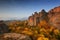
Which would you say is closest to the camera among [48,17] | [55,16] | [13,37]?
[13,37]

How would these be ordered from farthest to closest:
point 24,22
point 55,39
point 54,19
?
point 24,22
point 54,19
point 55,39

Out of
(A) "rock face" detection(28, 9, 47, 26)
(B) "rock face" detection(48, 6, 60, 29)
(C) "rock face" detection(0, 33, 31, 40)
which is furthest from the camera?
(A) "rock face" detection(28, 9, 47, 26)

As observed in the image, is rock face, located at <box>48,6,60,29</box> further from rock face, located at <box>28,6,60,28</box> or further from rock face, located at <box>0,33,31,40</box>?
rock face, located at <box>0,33,31,40</box>

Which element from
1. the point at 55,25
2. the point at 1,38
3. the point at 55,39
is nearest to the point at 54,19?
the point at 55,25

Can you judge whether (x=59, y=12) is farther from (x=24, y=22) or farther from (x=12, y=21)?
(x=12, y=21)

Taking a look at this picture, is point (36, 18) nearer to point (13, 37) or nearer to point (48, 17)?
point (48, 17)

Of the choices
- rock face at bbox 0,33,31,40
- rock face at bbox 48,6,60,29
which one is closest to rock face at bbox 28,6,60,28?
rock face at bbox 48,6,60,29

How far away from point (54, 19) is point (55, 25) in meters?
0.14

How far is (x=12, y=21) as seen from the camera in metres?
2.88

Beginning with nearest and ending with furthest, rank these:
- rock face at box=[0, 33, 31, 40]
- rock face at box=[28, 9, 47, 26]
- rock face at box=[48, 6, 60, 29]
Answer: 1. rock face at box=[0, 33, 31, 40]
2. rock face at box=[48, 6, 60, 29]
3. rock face at box=[28, 9, 47, 26]

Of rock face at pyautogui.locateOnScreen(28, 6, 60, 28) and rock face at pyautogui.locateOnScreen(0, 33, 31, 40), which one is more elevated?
rock face at pyautogui.locateOnScreen(28, 6, 60, 28)

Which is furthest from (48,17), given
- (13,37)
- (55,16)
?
(13,37)

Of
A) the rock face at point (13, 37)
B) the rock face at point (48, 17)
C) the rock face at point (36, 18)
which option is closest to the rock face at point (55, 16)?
the rock face at point (48, 17)

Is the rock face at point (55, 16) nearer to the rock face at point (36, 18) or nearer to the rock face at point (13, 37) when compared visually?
the rock face at point (36, 18)
